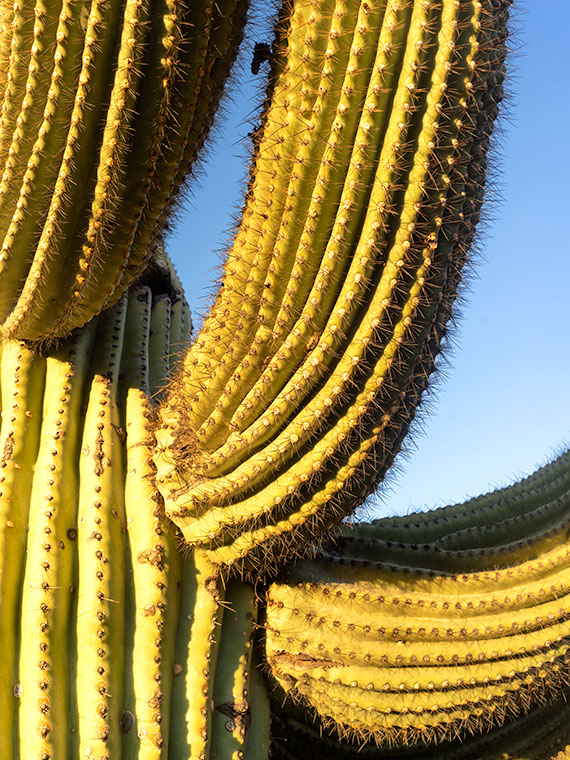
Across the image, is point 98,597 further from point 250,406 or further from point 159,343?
point 159,343

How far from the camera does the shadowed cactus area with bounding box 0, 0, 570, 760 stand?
7.73 ft

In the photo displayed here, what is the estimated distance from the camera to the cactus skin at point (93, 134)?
92.7 inches

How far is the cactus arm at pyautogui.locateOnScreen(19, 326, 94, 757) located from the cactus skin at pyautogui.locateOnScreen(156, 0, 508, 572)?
43cm

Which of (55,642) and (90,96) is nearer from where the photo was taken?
(90,96)

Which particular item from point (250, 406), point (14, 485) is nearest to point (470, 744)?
point (250, 406)

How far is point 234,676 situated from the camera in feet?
9.36

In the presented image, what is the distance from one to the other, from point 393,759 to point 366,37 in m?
2.96

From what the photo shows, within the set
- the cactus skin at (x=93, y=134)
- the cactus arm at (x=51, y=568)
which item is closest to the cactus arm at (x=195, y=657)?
the cactus arm at (x=51, y=568)

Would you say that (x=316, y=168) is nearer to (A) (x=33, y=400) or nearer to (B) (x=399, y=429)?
(B) (x=399, y=429)

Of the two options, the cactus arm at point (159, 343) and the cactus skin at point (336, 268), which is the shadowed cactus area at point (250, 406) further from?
the cactus arm at point (159, 343)

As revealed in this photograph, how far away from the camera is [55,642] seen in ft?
8.48

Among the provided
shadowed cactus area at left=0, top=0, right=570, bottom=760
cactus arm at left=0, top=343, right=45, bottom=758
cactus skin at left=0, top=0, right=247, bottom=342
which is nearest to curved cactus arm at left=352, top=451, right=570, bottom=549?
shadowed cactus area at left=0, top=0, right=570, bottom=760

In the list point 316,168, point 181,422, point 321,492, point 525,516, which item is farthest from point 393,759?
point 316,168

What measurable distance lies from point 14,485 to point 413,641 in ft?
5.09
